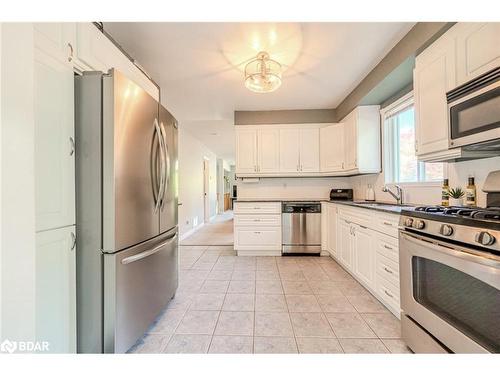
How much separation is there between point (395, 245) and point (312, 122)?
2.74 metres

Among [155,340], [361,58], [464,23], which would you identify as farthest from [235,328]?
[361,58]

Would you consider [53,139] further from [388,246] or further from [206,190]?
[206,190]

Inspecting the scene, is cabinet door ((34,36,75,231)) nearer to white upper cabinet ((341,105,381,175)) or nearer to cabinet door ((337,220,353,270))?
cabinet door ((337,220,353,270))

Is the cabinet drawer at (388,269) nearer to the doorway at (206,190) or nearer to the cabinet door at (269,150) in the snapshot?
the cabinet door at (269,150)

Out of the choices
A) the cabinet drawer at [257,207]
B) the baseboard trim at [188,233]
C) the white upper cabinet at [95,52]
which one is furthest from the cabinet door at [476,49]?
the baseboard trim at [188,233]

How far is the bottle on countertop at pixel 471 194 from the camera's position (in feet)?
5.54

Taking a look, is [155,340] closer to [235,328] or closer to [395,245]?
[235,328]

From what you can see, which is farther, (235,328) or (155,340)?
(235,328)

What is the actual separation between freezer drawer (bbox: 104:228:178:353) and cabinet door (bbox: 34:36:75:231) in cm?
36

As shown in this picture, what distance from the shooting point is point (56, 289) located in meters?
1.17

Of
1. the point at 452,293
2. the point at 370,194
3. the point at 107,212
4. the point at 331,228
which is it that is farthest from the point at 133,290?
the point at 370,194

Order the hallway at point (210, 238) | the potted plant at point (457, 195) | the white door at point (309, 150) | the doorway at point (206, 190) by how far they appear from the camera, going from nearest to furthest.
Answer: the potted plant at point (457, 195)
the white door at point (309, 150)
the hallway at point (210, 238)
the doorway at point (206, 190)
